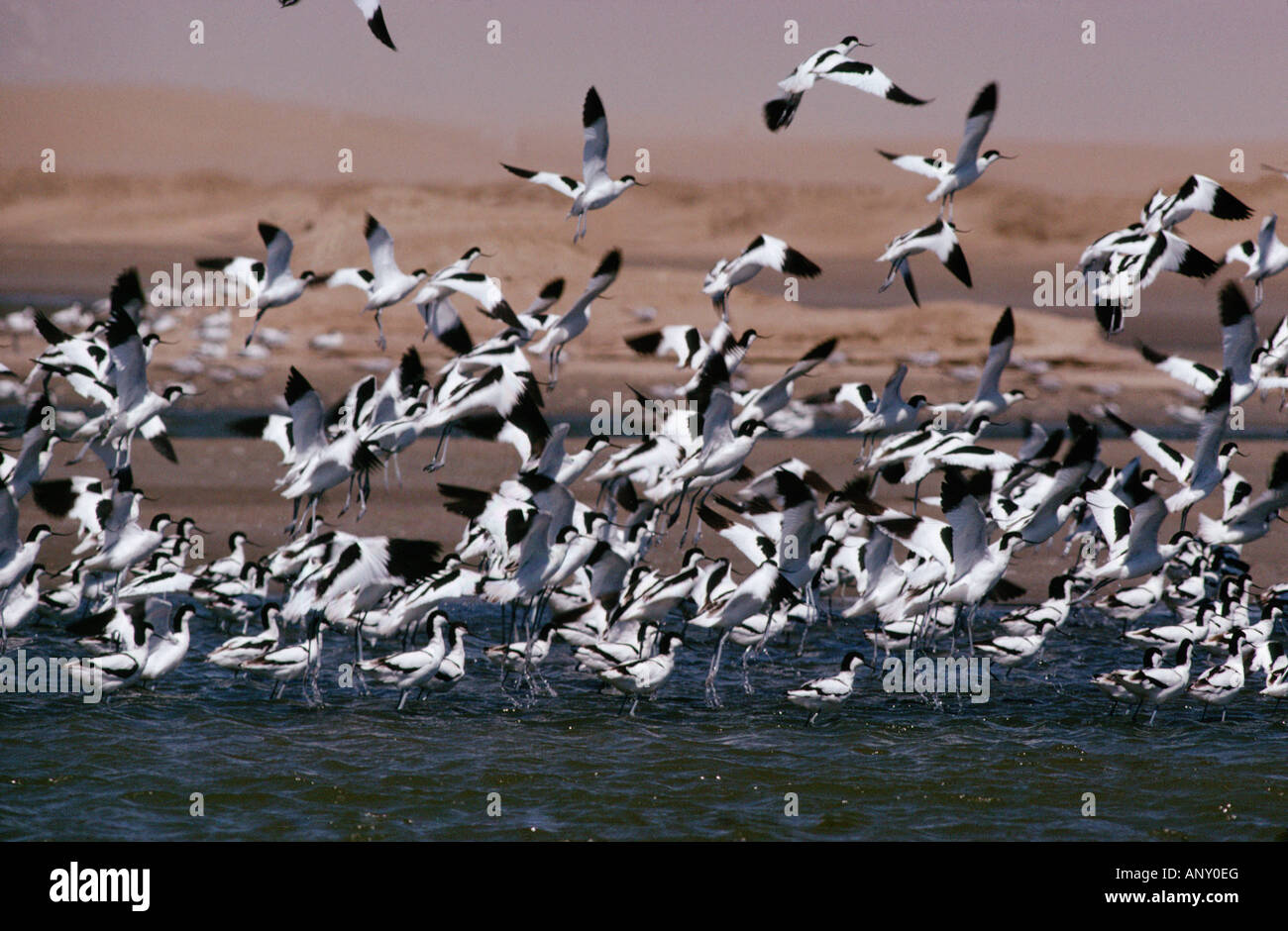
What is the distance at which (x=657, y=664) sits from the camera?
13.3 metres

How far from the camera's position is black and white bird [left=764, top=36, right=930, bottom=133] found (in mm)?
15344

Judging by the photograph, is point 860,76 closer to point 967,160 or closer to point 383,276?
point 967,160

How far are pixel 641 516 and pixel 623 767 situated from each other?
4.44 meters

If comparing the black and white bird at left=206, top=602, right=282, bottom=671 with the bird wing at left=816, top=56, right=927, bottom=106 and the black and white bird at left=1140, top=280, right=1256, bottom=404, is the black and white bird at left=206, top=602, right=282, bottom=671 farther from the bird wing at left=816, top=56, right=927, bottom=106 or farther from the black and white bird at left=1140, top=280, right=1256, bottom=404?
the black and white bird at left=1140, top=280, right=1256, bottom=404

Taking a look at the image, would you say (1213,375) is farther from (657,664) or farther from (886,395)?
(657,664)

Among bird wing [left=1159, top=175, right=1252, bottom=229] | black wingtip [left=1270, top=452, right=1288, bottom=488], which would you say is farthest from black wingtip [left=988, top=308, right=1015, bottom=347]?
black wingtip [left=1270, top=452, right=1288, bottom=488]

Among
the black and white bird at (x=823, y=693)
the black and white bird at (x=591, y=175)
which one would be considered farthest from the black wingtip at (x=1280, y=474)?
the black and white bird at (x=591, y=175)

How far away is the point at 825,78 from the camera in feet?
51.1

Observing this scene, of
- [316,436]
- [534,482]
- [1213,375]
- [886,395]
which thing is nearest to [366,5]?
[316,436]

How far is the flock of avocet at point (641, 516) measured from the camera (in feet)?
44.4

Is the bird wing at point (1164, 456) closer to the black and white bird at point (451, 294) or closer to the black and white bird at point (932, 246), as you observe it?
the black and white bird at point (932, 246)

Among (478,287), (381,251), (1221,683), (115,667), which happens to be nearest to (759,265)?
(478,287)

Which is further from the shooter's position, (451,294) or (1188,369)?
(1188,369)

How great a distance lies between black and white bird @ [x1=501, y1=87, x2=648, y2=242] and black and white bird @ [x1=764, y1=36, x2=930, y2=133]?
1.80 m
